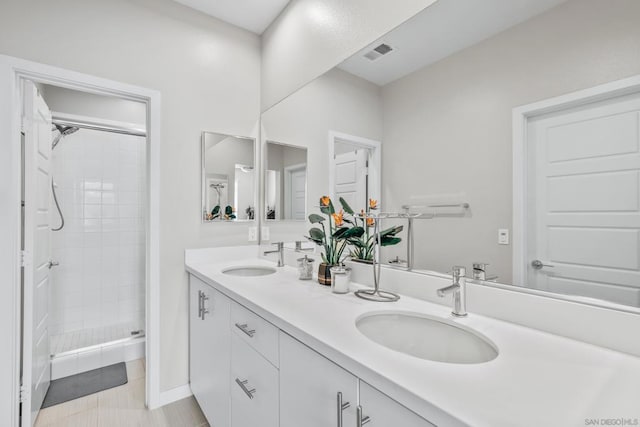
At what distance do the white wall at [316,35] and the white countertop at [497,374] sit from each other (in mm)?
1212

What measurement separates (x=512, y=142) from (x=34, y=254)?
233cm

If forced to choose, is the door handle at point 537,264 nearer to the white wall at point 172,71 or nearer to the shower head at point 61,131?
the white wall at point 172,71

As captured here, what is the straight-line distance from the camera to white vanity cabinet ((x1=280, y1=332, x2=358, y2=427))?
0.71m

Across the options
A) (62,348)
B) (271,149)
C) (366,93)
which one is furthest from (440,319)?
(62,348)

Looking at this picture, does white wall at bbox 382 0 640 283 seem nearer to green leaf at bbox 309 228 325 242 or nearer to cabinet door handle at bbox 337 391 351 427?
green leaf at bbox 309 228 325 242

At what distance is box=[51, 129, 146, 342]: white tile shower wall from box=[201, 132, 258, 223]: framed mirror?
4.59 ft

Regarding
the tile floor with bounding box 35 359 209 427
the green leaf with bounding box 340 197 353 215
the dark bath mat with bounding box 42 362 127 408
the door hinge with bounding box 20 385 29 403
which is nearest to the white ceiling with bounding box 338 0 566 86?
the green leaf with bounding box 340 197 353 215

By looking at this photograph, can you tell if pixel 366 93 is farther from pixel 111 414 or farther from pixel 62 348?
pixel 62 348

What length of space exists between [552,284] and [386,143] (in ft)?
2.60

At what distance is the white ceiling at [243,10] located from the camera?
1.96m

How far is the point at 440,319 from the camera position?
3.13ft

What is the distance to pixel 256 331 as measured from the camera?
112 centimetres

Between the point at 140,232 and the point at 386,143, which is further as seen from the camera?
the point at 140,232

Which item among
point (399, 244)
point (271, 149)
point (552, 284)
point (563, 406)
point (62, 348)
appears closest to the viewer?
point (563, 406)
